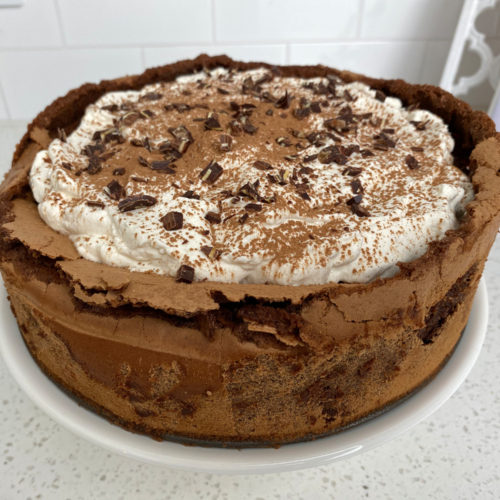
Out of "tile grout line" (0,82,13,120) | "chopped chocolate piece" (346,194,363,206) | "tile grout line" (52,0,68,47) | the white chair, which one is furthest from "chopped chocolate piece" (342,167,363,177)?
"tile grout line" (0,82,13,120)

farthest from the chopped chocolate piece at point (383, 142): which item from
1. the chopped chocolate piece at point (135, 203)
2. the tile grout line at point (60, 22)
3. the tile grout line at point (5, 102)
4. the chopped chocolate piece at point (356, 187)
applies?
the tile grout line at point (5, 102)

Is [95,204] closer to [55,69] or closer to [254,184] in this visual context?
[254,184]

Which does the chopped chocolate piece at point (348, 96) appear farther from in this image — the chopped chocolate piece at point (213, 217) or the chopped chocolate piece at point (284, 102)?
the chopped chocolate piece at point (213, 217)

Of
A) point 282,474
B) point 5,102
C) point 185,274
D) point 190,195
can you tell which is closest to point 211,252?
point 185,274

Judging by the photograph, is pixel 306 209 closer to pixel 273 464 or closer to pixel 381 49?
pixel 273 464

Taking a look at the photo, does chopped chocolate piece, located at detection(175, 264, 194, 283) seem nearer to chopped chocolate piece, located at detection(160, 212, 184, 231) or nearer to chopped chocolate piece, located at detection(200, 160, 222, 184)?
chopped chocolate piece, located at detection(160, 212, 184, 231)

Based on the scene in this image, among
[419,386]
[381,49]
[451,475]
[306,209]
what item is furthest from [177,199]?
[381,49]

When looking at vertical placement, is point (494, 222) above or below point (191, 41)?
above
